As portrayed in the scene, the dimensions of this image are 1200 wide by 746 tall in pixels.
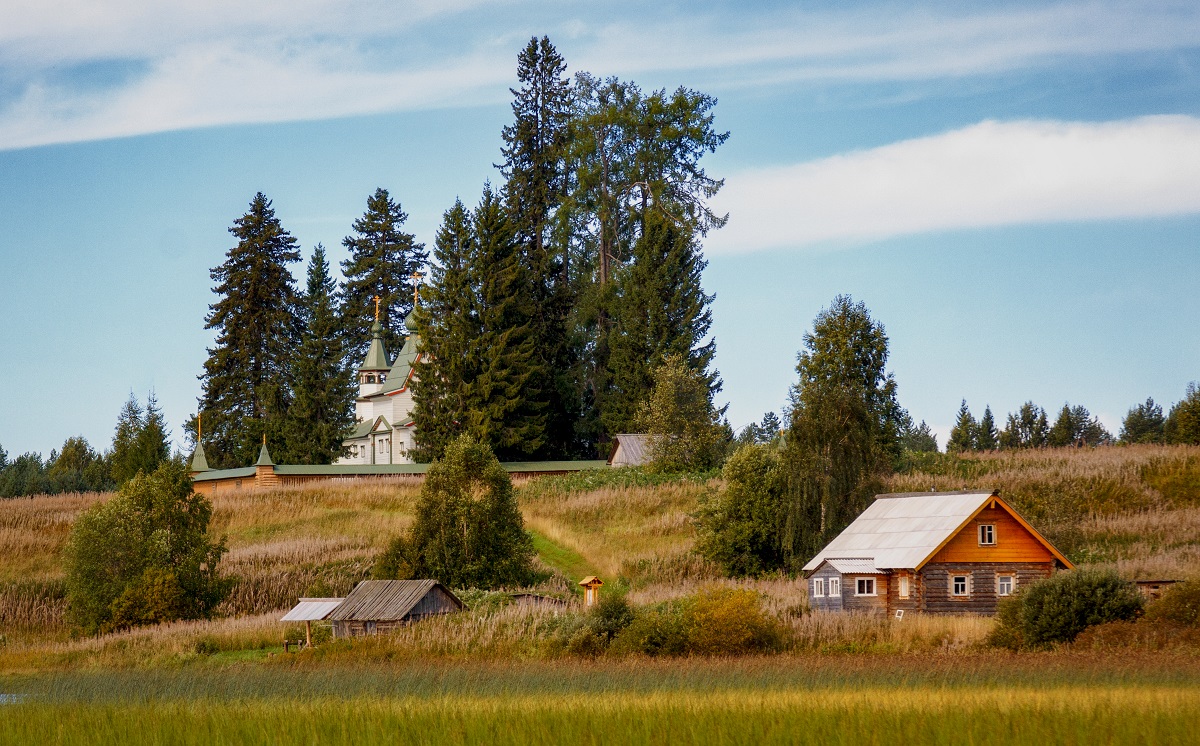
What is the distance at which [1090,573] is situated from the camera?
29.2 meters

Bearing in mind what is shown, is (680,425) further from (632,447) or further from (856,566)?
(856,566)

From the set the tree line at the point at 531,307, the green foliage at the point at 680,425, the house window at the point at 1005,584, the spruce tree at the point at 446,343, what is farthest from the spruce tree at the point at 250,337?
the house window at the point at 1005,584

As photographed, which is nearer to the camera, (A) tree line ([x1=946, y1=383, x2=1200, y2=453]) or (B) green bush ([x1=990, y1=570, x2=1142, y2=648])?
(B) green bush ([x1=990, y1=570, x2=1142, y2=648])

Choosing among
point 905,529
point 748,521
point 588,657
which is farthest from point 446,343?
point 588,657

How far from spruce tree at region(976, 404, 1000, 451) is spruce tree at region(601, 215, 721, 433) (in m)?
72.7

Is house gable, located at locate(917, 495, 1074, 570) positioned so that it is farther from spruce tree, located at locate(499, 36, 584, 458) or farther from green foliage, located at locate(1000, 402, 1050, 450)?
green foliage, located at locate(1000, 402, 1050, 450)

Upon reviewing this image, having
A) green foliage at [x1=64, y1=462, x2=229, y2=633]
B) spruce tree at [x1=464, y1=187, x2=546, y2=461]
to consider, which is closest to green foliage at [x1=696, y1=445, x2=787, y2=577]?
green foliage at [x1=64, y1=462, x2=229, y2=633]

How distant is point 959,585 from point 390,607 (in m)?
16.3

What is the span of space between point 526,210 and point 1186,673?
207ft

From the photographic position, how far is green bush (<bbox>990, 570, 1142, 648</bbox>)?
28578 millimetres

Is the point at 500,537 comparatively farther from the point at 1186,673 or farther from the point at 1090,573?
the point at 1186,673

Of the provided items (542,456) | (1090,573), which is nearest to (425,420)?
(542,456)

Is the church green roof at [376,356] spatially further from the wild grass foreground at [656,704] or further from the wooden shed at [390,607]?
the wild grass foreground at [656,704]

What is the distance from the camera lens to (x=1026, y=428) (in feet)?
458
